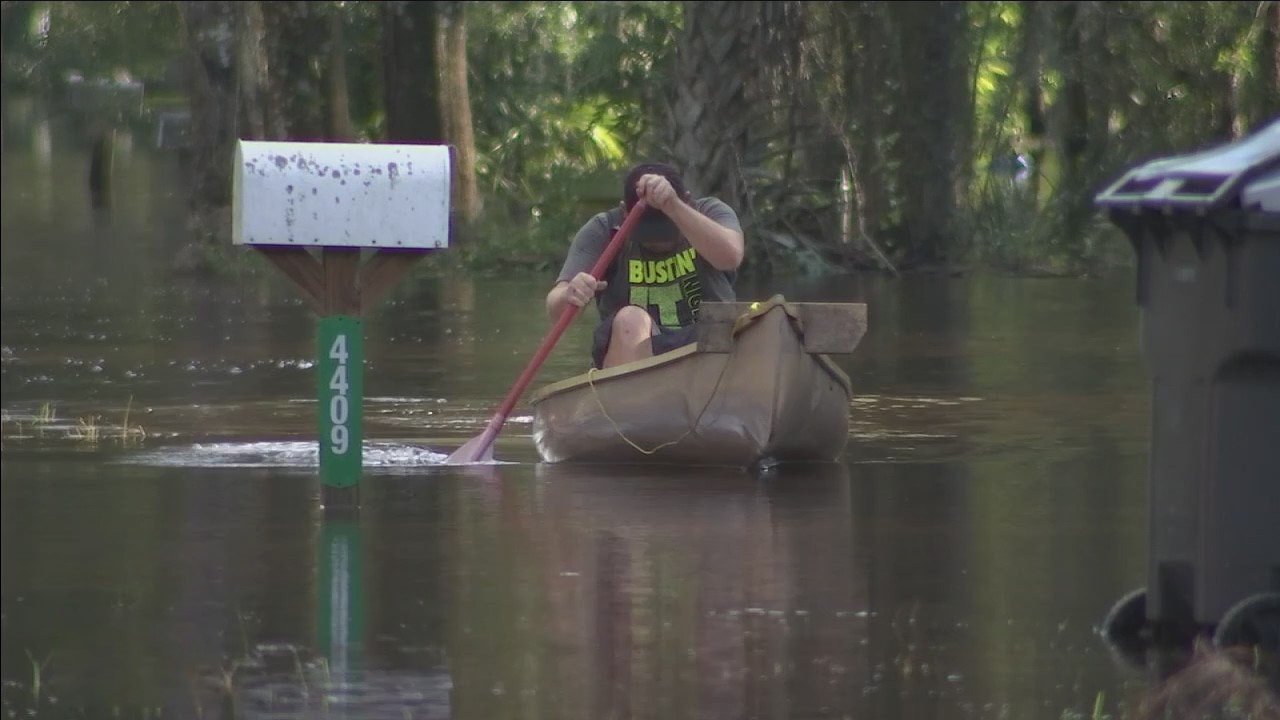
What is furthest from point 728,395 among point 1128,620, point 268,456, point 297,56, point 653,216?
point 297,56

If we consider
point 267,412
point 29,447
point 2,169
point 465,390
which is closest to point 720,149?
point 465,390

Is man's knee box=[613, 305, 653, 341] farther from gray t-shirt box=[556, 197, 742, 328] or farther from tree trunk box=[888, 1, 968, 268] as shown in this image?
tree trunk box=[888, 1, 968, 268]

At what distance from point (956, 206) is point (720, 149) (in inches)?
133

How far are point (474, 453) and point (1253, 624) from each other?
15.9 feet

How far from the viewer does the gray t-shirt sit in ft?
36.1

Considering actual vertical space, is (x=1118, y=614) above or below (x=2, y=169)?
below

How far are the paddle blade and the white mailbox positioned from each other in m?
2.14

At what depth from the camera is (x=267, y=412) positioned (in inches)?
504

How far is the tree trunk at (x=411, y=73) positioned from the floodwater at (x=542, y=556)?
14744mm

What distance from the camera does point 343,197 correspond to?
8.68m

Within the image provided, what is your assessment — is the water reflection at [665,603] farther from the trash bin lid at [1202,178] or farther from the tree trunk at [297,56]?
the tree trunk at [297,56]

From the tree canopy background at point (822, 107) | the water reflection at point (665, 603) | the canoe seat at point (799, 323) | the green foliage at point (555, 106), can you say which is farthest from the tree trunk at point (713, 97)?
the water reflection at point (665, 603)

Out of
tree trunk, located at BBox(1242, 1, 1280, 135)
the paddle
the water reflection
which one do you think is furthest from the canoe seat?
tree trunk, located at BBox(1242, 1, 1280, 135)

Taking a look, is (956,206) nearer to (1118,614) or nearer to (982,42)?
(982,42)
